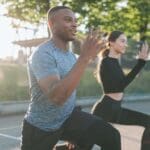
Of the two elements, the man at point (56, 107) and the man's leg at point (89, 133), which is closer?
the man at point (56, 107)

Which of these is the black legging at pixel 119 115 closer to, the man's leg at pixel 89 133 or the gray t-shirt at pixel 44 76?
the man's leg at pixel 89 133

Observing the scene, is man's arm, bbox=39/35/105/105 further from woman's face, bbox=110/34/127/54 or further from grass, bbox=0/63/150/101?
grass, bbox=0/63/150/101

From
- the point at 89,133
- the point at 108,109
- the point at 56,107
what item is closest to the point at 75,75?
the point at 56,107

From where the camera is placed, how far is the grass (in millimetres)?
17734

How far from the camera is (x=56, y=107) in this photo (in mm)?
4125

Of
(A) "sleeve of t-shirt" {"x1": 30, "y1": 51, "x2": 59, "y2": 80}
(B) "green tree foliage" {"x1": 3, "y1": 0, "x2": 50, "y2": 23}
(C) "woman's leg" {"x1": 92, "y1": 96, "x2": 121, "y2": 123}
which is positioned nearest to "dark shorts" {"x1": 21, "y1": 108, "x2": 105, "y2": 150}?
(A) "sleeve of t-shirt" {"x1": 30, "y1": 51, "x2": 59, "y2": 80}

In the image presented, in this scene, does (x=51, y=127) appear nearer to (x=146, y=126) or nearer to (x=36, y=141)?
(x=36, y=141)

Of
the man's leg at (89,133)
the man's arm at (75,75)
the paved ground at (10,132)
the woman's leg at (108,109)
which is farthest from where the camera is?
the paved ground at (10,132)

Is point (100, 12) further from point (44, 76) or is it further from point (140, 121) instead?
point (44, 76)

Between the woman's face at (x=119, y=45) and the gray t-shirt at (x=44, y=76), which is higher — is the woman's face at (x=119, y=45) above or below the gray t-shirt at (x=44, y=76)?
below

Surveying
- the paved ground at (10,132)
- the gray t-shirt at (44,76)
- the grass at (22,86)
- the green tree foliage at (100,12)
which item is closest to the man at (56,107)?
the gray t-shirt at (44,76)

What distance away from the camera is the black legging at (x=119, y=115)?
6.25m

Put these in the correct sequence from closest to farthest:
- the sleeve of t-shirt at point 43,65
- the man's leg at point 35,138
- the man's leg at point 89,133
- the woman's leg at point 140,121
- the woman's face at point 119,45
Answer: the sleeve of t-shirt at point 43,65
the man's leg at point 35,138
the man's leg at point 89,133
the woman's leg at point 140,121
the woman's face at point 119,45

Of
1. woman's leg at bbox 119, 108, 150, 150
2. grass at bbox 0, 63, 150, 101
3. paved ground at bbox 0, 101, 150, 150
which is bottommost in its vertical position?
grass at bbox 0, 63, 150, 101
